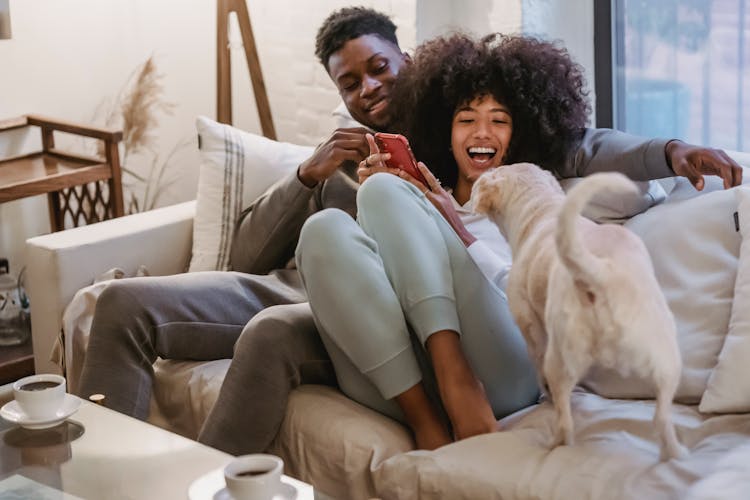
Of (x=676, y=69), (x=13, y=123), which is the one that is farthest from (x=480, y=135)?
(x=13, y=123)

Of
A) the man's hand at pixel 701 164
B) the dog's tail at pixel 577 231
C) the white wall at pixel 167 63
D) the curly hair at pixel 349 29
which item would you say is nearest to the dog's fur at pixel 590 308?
the dog's tail at pixel 577 231

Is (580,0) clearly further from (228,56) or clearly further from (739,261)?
(739,261)

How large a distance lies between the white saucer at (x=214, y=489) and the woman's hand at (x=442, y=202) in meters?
0.69

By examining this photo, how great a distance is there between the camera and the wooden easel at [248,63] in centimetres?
331

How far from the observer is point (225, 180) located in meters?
2.60

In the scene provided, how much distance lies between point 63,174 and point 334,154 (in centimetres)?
102

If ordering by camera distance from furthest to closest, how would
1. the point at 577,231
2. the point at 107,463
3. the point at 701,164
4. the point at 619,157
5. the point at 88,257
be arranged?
the point at 88,257
the point at 619,157
the point at 701,164
the point at 107,463
the point at 577,231

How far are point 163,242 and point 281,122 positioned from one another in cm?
89

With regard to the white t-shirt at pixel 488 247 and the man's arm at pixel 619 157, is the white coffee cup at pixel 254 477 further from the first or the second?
the man's arm at pixel 619 157

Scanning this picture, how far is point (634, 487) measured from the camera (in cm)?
156

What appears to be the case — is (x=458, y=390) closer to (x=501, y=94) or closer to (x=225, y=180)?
(x=501, y=94)

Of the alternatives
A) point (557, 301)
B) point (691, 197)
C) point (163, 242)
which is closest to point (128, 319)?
point (163, 242)

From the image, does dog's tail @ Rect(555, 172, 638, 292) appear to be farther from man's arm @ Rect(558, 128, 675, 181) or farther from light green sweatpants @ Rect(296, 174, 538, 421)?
man's arm @ Rect(558, 128, 675, 181)

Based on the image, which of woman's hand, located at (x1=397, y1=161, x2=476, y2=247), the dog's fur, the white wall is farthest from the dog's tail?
the white wall
